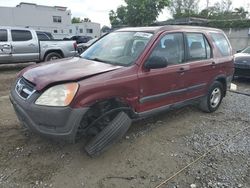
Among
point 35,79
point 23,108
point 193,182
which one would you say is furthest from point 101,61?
point 193,182

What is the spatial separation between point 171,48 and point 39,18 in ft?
115

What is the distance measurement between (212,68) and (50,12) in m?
35.1

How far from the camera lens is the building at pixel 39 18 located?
109ft

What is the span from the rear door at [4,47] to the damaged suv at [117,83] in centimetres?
654

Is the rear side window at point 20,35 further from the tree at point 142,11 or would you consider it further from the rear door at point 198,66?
the tree at point 142,11

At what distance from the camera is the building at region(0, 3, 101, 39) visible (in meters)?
33.4

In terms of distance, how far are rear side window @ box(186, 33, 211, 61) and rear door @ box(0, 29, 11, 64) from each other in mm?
7709

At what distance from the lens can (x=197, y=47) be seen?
489cm

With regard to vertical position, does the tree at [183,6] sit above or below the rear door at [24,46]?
above

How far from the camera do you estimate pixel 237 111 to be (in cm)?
577

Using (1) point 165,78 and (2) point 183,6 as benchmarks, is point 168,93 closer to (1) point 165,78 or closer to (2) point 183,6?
(1) point 165,78

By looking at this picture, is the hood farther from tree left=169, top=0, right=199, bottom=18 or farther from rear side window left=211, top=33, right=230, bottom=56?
tree left=169, top=0, right=199, bottom=18

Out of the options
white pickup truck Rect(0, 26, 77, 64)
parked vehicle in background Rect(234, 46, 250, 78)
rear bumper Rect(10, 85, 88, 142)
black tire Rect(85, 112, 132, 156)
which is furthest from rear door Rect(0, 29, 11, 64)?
parked vehicle in background Rect(234, 46, 250, 78)

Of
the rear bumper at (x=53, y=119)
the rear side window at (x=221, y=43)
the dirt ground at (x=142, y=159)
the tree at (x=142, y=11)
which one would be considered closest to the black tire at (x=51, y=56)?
the dirt ground at (x=142, y=159)
